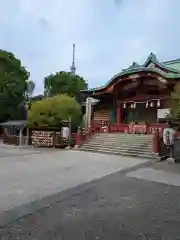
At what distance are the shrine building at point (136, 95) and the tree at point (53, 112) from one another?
2.61 meters

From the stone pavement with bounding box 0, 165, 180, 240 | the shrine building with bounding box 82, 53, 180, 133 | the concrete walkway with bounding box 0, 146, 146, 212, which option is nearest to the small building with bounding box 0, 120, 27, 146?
the shrine building with bounding box 82, 53, 180, 133

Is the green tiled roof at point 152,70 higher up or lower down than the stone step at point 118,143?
higher up

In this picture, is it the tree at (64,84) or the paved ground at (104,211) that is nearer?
the paved ground at (104,211)

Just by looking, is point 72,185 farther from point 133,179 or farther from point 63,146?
point 63,146

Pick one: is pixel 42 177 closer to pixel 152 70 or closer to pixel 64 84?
pixel 152 70

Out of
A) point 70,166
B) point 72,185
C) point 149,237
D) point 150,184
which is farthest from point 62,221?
point 70,166

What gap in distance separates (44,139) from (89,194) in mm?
13285

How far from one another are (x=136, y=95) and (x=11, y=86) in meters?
16.8

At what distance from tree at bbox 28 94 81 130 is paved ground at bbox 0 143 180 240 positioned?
414 inches

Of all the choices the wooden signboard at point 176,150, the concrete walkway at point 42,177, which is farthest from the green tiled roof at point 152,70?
the concrete walkway at point 42,177

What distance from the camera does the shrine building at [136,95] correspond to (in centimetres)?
1819

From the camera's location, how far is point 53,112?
1970 cm

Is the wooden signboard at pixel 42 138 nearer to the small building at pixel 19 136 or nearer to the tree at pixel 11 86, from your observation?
the small building at pixel 19 136

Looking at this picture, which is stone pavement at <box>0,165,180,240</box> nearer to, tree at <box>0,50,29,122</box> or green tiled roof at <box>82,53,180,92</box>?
green tiled roof at <box>82,53,180,92</box>
